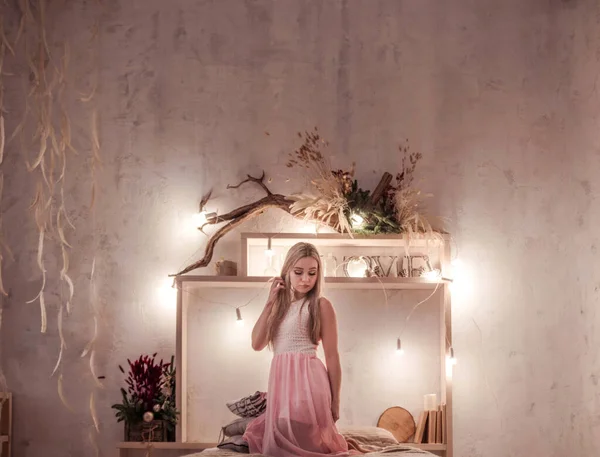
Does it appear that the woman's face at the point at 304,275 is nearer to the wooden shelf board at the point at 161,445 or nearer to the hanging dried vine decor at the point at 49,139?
the wooden shelf board at the point at 161,445

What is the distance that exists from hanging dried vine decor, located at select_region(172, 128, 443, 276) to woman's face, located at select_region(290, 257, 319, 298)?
57 centimetres

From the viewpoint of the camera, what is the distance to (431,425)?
15.4ft

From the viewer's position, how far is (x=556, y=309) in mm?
5035

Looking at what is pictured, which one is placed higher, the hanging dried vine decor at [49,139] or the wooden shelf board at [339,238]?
the hanging dried vine decor at [49,139]

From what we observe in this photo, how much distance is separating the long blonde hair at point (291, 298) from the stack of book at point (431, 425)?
99cm

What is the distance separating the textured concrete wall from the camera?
196 inches

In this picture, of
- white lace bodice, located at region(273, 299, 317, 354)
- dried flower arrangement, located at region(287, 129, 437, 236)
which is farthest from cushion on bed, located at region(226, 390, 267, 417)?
dried flower arrangement, located at region(287, 129, 437, 236)

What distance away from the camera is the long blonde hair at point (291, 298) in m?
4.14

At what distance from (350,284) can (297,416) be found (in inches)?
42.2

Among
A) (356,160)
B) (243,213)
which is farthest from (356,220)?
(243,213)

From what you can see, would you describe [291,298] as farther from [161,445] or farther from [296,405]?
[161,445]

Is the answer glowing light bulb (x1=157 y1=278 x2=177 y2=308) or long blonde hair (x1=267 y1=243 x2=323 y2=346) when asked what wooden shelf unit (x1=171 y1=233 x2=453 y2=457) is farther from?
long blonde hair (x1=267 y1=243 x2=323 y2=346)

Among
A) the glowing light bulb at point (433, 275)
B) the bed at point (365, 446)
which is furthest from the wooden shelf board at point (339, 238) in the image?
the bed at point (365, 446)

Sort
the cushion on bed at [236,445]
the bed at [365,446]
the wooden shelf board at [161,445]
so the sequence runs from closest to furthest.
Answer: the bed at [365,446], the cushion on bed at [236,445], the wooden shelf board at [161,445]
